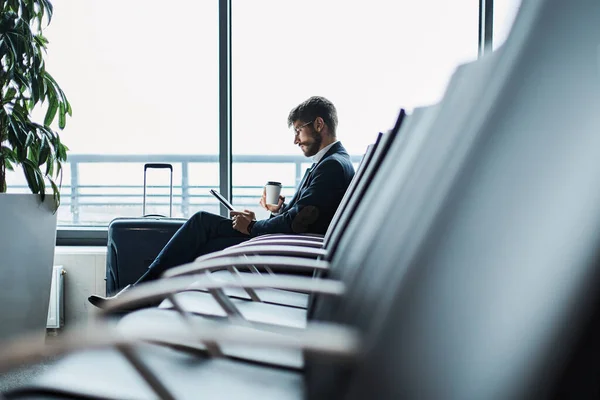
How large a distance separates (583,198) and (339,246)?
2.88 ft

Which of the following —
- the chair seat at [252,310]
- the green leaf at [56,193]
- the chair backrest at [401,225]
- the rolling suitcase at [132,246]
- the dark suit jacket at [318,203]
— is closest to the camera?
the chair backrest at [401,225]

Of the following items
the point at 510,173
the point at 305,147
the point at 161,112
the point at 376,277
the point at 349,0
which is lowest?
the point at 376,277

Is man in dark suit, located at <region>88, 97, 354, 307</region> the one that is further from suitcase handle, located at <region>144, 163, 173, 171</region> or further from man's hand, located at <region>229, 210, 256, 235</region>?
suitcase handle, located at <region>144, 163, 173, 171</region>

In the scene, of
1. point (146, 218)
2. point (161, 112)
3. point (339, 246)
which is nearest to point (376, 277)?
point (339, 246)

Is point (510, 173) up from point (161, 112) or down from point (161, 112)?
down

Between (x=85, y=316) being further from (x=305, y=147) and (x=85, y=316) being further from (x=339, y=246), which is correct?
(x=339, y=246)

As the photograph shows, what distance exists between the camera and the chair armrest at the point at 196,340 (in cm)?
54

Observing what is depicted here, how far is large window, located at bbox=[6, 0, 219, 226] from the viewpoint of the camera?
347 cm

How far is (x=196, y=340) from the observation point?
562 mm

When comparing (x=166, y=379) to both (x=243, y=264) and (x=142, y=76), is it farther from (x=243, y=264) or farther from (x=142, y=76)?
(x=142, y=76)

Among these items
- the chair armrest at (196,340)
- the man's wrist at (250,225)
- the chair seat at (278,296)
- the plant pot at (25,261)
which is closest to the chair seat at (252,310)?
the chair seat at (278,296)

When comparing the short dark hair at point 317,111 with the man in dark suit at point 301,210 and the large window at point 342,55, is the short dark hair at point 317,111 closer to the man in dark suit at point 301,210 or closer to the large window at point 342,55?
the man in dark suit at point 301,210

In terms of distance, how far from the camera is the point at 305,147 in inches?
116

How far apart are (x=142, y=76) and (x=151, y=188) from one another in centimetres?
68
